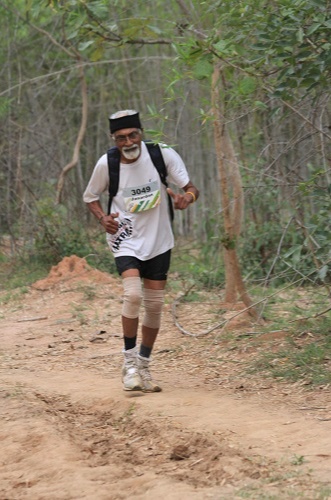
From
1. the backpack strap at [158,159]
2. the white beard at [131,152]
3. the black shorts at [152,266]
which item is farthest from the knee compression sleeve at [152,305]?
the white beard at [131,152]

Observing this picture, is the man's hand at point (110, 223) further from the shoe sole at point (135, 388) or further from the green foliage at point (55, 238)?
the green foliage at point (55, 238)

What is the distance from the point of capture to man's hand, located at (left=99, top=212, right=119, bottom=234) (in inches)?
242

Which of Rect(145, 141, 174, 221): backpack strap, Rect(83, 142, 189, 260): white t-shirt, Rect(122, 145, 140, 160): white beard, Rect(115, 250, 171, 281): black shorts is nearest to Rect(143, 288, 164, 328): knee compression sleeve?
Rect(115, 250, 171, 281): black shorts

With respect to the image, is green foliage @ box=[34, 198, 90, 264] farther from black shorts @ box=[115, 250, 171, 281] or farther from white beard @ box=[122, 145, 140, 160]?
white beard @ box=[122, 145, 140, 160]

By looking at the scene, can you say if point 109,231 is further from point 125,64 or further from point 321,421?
point 125,64

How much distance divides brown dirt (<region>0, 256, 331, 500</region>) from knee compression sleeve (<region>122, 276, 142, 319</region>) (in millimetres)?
543

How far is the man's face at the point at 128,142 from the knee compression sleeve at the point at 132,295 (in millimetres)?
800

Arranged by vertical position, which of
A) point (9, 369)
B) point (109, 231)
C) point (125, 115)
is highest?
point (125, 115)

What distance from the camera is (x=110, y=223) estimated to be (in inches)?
242

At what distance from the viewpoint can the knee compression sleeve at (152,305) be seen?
6.26 meters

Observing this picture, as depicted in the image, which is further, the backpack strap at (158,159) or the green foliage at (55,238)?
the green foliage at (55,238)

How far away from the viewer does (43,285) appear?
11.2 m

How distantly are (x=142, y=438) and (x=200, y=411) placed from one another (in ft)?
1.55

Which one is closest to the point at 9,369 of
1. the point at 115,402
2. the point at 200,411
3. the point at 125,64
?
the point at 115,402
